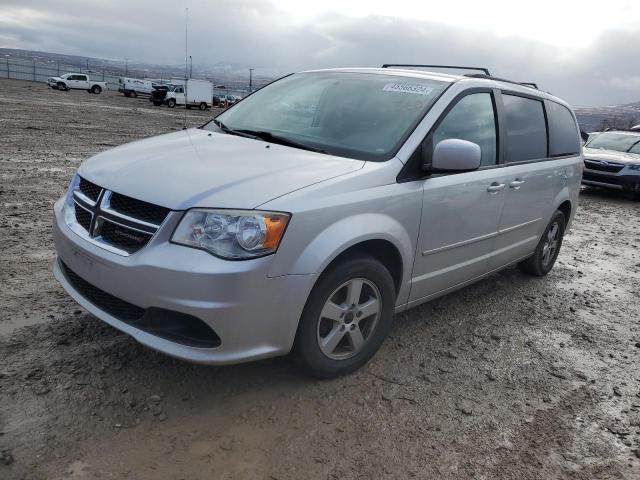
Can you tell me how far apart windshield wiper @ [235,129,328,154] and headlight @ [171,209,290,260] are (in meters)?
0.93

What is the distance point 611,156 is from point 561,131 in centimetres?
808

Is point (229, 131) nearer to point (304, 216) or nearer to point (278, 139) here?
point (278, 139)

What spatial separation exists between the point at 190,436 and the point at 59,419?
634mm

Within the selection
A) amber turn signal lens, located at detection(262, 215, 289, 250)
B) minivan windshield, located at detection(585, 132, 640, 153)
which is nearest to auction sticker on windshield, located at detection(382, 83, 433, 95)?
amber turn signal lens, located at detection(262, 215, 289, 250)

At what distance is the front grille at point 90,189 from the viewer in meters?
2.99

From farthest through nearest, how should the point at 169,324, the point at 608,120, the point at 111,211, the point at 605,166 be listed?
the point at 608,120 < the point at 605,166 < the point at 111,211 < the point at 169,324

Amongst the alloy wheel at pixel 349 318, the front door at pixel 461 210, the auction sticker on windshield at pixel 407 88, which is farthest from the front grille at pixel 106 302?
the auction sticker on windshield at pixel 407 88

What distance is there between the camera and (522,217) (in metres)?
4.63

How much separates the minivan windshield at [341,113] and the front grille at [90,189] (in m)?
1.11

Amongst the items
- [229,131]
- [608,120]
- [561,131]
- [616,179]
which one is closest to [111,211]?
[229,131]

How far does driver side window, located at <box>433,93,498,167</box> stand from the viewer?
144 inches

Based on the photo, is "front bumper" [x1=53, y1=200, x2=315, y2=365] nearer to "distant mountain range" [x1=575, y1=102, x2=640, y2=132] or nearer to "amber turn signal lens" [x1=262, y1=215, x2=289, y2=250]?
"amber turn signal lens" [x1=262, y1=215, x2=289, y2=250]

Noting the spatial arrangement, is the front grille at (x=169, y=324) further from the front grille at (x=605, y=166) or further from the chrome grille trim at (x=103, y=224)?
the front grille at (x=605, y=166)

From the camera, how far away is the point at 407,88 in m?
3.79
